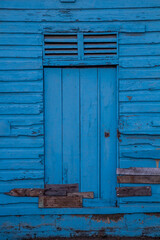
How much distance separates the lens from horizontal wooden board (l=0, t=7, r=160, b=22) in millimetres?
3719

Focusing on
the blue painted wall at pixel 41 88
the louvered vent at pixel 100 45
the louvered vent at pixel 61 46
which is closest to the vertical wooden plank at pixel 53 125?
the blue painted wall at pixel 41 88

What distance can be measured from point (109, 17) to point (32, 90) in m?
1.49

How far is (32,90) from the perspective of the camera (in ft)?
12.3

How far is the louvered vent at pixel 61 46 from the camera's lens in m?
3.76

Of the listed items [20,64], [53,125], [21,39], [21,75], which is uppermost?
[21,39]

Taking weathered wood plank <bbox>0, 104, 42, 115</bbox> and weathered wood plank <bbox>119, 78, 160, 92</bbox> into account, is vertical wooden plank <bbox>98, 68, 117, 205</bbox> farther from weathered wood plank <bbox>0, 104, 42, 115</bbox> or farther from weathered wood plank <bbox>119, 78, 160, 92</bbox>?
weathered wood plank <bbox>0, 104, 42, 115</bbox>

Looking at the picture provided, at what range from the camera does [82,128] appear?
3848 mm

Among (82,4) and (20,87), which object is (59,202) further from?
(82,4)

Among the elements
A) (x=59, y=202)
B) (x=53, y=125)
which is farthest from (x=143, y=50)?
(x=59, y=202)

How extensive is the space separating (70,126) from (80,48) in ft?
3.67

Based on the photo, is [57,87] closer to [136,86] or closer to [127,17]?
[136,86]

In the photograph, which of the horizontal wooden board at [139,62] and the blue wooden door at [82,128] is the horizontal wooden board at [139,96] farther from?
the horizontal wooden board at [139,62]

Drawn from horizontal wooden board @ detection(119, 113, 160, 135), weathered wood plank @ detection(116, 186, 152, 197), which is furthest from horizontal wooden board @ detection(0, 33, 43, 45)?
weathered wood plank @ detection(116, 186, 152, 197)

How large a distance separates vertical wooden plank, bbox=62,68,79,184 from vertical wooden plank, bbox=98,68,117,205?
0.36m
